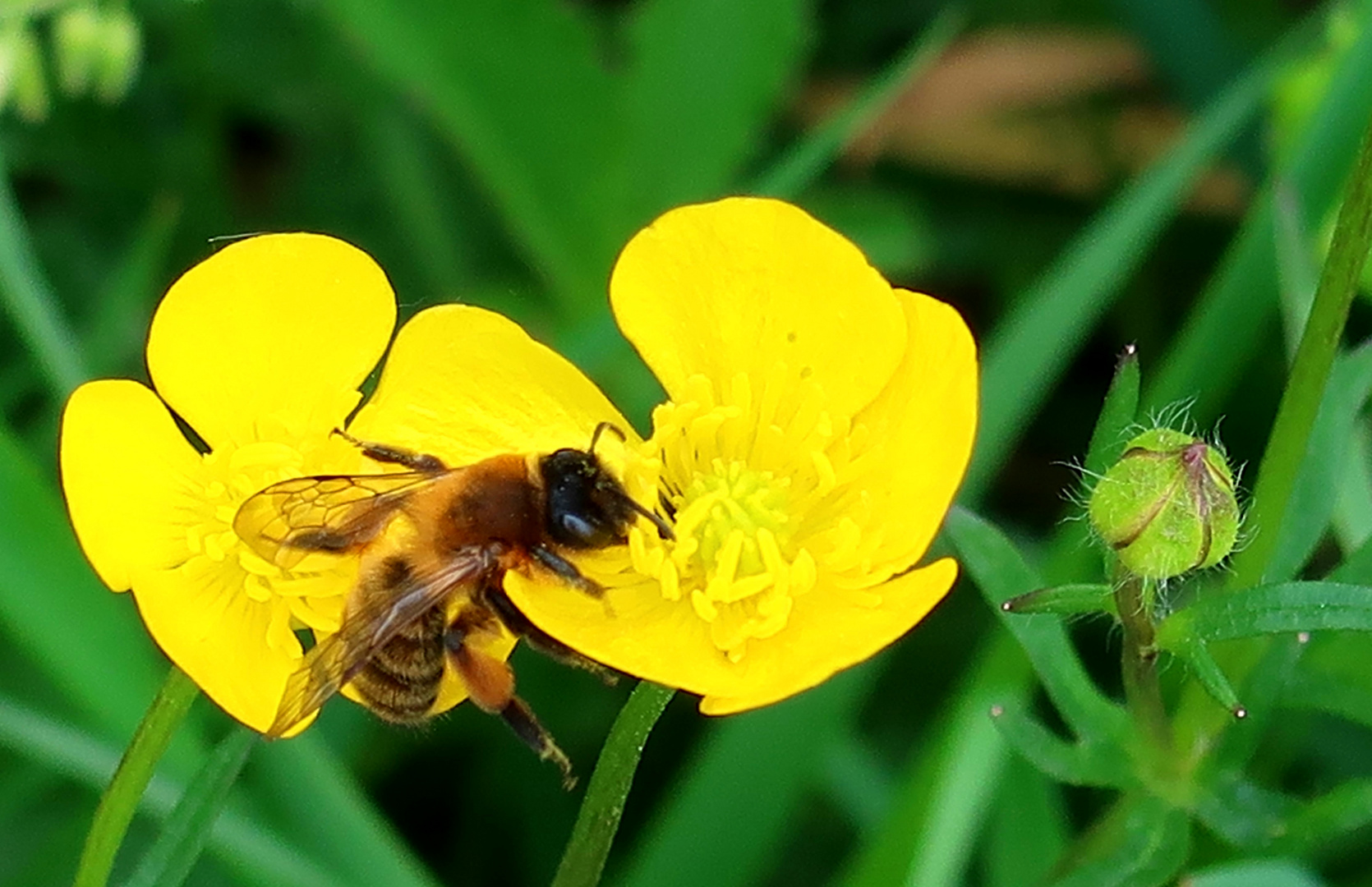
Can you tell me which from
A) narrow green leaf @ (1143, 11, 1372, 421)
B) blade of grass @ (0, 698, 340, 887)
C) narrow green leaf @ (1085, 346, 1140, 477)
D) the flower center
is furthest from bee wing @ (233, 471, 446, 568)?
narrow green leaf @ (1143, 11, 1372, 421)

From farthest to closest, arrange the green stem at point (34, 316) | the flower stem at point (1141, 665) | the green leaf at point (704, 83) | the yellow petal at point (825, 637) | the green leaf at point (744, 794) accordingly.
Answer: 1. the green leaf at point (704, 83)
2. the green leaf at point (744, 794)
3. the green stem at point (34, 316)
4. the flower stem at point (1141, 665)
5. the yellow petal at point (825, 637)

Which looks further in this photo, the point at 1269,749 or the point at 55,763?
the point at 1269,749

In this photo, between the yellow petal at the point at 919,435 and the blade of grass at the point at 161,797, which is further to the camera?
the blade of grass at the point at 161,797

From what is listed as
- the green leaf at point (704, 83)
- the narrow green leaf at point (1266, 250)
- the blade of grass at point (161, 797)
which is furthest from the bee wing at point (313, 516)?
the green leaf at point (704, 83)

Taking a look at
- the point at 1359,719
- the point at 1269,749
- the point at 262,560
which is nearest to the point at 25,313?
the point at 262,560

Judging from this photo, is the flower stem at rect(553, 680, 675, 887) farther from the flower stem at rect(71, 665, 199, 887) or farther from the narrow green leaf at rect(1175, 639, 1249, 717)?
the narrow green leaf at rect(1175, 639, 1249, 717)

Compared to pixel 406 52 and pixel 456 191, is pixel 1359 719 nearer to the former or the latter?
pixel 406 52

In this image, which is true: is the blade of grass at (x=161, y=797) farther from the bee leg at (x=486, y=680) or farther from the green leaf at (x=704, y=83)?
the green leaf at (x=704, y=83)
